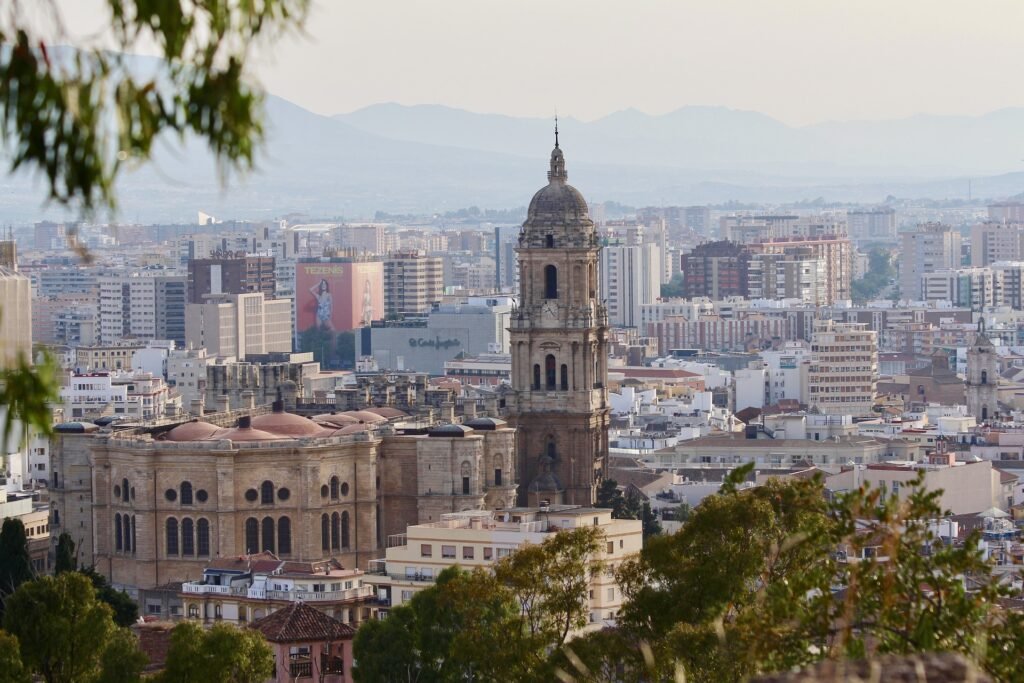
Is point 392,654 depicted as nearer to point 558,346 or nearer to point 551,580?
point 551,580

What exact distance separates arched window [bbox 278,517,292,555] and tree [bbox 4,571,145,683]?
20.9 meters

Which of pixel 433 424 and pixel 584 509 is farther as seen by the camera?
pixel 433 424

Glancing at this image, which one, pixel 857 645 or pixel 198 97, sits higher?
pixel 198 97

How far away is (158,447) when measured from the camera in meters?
63.4

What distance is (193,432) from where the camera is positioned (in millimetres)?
65062

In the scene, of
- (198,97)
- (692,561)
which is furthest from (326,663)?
(198,97)

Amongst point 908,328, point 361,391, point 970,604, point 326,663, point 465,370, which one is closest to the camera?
point 970,604

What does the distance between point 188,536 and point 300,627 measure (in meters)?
15.1

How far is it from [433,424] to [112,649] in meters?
29.1

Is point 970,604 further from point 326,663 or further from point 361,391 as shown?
point 361,391

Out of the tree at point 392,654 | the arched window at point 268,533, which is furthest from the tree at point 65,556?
the tree at point 392,654

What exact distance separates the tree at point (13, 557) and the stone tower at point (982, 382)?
7037 cm

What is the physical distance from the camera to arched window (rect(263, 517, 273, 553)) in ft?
209

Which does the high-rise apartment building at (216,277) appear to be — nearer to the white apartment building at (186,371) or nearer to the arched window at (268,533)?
the white apartment building at (186,371)
